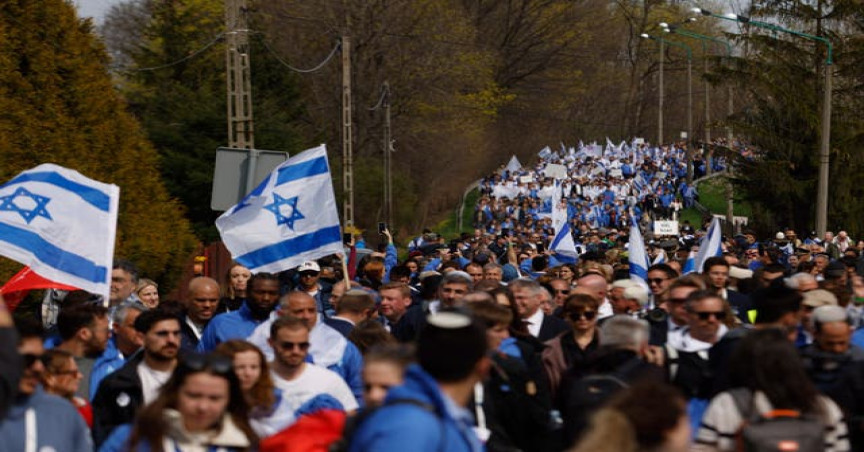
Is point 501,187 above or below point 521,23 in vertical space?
below

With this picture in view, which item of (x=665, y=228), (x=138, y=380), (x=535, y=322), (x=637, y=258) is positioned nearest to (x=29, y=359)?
(x=138, y=380)

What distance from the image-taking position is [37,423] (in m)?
5.43

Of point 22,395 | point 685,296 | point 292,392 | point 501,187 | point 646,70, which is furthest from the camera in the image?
point 646,70

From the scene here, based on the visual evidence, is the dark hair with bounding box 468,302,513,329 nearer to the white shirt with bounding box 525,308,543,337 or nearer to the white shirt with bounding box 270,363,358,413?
the white shirt with bounding box 270,363,358,413

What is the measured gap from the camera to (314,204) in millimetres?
12164

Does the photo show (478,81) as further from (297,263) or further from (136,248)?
(297,263)

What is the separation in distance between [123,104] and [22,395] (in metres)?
13.5

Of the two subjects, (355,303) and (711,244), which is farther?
(711,244)

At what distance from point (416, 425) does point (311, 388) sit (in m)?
2.96

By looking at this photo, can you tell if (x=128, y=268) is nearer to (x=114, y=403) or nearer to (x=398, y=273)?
(x=398, y=273)

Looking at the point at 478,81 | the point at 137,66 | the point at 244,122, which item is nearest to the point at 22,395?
the point at 244,122

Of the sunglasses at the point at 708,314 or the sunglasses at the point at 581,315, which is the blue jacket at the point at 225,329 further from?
the sunglasses at the point at 708,314

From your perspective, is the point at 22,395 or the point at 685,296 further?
the point at 685,296

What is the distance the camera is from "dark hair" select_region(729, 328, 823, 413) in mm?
5629
